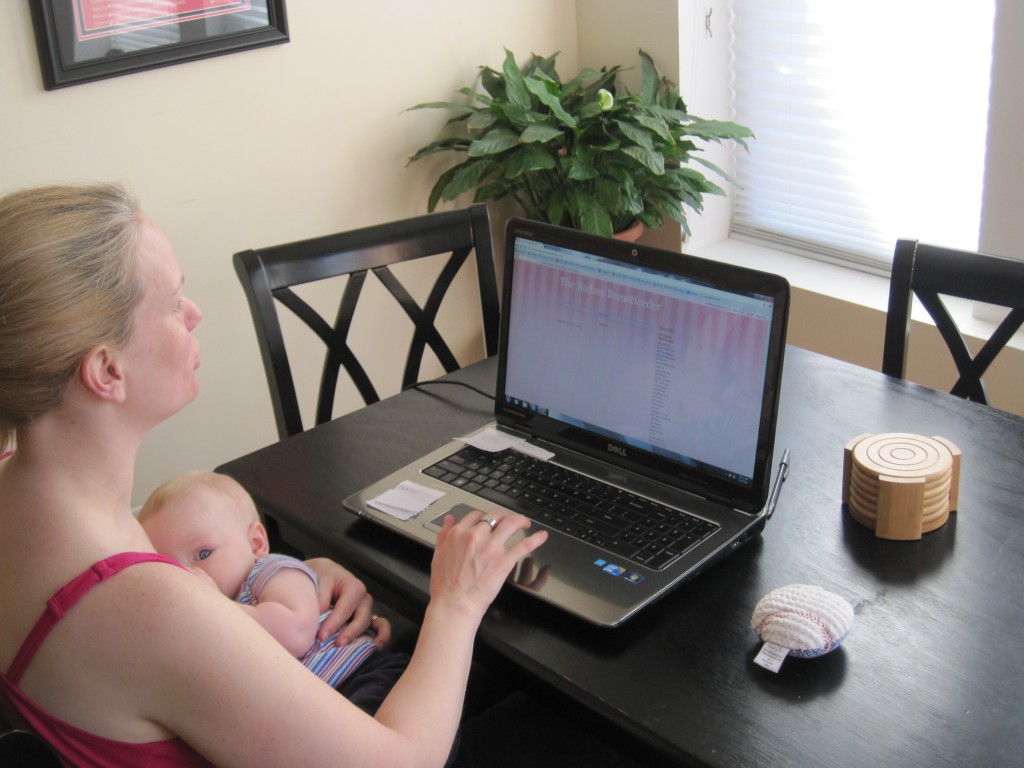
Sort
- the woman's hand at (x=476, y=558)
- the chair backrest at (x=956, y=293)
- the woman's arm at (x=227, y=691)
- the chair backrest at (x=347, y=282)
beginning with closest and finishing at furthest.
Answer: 1. the woman's arm at (x=227, y=691)
2. the woman's hand at (x=476, y=558)
3. the chair backrest at (x=956, y=293)
4. the chair backrest at (x=347, y=282)

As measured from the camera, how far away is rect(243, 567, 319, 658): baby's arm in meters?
1.31

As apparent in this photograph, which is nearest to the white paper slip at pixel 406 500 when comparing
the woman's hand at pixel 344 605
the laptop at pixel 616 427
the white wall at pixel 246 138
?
the laptop at pixel 616 427

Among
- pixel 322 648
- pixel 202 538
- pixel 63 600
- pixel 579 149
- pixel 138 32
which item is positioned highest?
pixel 138 32

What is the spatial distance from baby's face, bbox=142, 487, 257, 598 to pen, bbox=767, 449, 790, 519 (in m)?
0.70

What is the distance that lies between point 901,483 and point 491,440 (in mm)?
584

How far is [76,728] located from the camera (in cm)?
100

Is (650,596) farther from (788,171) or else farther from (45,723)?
(788,171)

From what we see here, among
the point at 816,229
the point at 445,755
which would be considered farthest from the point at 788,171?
the point at 445,755

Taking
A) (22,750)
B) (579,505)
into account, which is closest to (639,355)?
(579,505)

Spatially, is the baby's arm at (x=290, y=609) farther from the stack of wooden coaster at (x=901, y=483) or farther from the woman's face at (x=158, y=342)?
the stack of wooden coaster at (x=901, y=483)

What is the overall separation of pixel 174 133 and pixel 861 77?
181cm

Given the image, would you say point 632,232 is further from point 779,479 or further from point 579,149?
point 779,479

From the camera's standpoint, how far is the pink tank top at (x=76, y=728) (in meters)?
0.99

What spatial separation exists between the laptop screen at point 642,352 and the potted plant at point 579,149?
1.32 m
